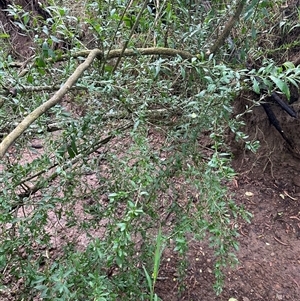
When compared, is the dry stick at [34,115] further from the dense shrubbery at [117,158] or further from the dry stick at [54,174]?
the dry stick at [54,174]

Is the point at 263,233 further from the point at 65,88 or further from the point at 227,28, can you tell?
the point at 65,88

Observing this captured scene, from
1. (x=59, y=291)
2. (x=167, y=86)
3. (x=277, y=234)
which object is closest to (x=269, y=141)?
(x=277, y=234)

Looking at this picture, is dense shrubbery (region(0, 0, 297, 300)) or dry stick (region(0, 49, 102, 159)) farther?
dense shrubbery (region(0, 0, 297, 300))

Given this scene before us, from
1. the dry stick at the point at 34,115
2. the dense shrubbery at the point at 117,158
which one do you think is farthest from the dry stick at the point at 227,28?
the dry stick at the point at 34,115

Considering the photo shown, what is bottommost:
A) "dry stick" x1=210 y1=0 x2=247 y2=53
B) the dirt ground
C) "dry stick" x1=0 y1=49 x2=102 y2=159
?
the dirt ground

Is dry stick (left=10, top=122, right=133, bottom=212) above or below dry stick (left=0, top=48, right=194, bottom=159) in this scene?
below

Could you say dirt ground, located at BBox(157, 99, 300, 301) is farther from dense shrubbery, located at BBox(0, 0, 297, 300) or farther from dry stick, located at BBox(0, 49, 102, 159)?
dry stick, located at BBox(0, 49, 102, 159)

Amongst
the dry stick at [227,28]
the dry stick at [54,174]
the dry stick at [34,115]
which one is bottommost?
the dry stick at [54,174]

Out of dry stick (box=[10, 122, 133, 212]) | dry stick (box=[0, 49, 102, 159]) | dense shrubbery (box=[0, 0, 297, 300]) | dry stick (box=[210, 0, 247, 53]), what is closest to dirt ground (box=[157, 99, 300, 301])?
dense shrubbery (box=[0, 0, 297, 300])

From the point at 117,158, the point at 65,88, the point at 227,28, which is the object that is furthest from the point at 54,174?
the point at 227,28

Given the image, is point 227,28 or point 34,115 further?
point 227,28

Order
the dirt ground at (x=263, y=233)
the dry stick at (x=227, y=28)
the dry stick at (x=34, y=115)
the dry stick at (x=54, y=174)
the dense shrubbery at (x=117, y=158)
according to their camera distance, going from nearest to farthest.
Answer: the dry stick at (x=34, y=115)
the dense shrubbery at (x=117, y=158)
the dry stick at (x=54, y=174)
the dry stick at (x=227, y=28)
the dirt ground at (x=263, y=233)

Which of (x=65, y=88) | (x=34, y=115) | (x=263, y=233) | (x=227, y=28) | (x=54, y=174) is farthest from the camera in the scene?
(x=263, y=233)

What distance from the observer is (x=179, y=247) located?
3.76ft
